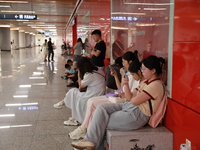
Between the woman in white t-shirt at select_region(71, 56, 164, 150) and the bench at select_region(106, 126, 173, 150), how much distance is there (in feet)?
0.39

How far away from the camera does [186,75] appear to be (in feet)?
8.01

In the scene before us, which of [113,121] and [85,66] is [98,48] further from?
[113,121]

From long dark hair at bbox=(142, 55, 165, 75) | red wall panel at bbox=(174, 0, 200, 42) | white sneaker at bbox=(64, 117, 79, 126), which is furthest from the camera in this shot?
white sneaker at bbox=(64, 117, 79, 126)

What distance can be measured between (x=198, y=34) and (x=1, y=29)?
40355 millimetres

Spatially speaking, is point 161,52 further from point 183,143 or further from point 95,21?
point 95,21

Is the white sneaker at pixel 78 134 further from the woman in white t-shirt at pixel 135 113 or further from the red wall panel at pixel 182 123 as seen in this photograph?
the red wall panel at pixel 182 123

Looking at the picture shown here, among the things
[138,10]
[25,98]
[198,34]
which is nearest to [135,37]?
[138,10]

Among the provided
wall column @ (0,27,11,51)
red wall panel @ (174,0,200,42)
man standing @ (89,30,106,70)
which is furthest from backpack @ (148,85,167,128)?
wall column @ (0,27,11,51)

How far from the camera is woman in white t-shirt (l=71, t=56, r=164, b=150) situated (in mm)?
2791

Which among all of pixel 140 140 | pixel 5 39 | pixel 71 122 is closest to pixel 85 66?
pixel 71 122

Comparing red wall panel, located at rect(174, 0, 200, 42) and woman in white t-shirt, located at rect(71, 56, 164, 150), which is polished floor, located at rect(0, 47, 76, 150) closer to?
woman in white t-shirt, located at rect(71, 56, 164, 150)

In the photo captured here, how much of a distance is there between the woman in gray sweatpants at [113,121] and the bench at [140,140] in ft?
0.30

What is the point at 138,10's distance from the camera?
13.2ft

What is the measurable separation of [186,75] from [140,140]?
2.73 ft
